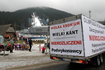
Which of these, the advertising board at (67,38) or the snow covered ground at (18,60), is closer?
the advertising board at (67,38)

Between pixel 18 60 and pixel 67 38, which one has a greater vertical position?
pixel 67 38

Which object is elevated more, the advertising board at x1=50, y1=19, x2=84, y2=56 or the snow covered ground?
the advertising board at x1=50, y1=19, x2=84, y2=56

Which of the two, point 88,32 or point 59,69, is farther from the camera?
point 59,69

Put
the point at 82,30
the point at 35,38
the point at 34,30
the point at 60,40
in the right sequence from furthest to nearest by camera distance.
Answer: the point at 34,30, the point at 35,38, the point at 60,40, the point at 82,30

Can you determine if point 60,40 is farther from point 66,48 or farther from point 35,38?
point 35,38

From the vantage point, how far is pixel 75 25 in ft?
30.2

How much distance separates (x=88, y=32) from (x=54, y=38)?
2.52 m

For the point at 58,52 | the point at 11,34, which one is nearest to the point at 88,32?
the point at 58,52

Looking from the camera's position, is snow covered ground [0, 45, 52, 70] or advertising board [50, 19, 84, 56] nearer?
advertising board [50, 19, 84, 56]

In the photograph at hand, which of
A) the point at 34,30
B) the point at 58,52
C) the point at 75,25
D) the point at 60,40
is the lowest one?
the point at 58,52

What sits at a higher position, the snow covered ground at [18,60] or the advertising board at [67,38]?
the advertising board at [67,38]

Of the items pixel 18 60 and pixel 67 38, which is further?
pixel 18 60

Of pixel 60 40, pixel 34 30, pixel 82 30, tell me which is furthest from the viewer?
pixel 34 30

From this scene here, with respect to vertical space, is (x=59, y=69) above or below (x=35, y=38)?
below
